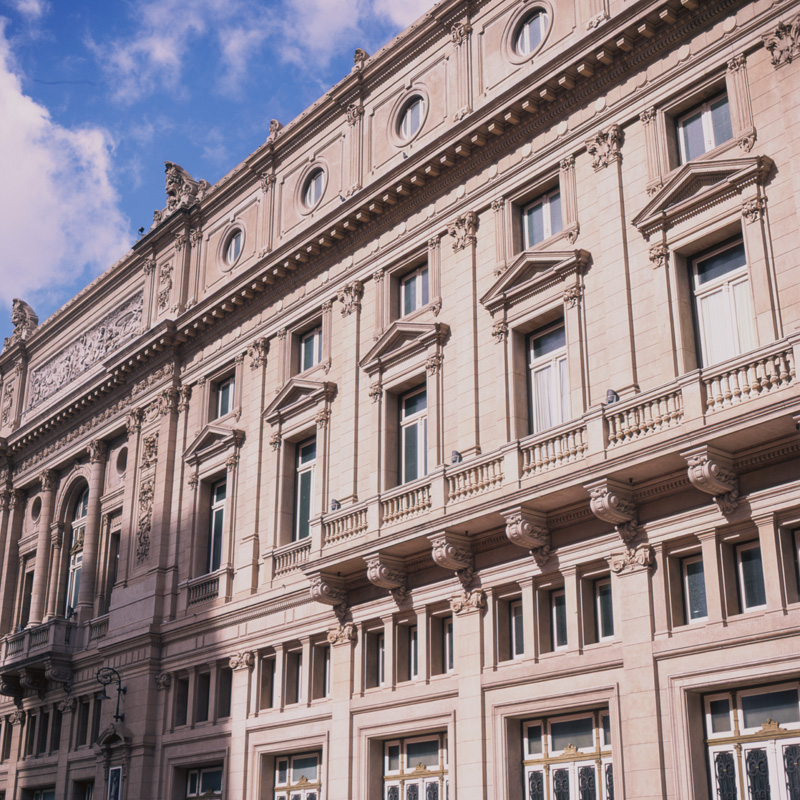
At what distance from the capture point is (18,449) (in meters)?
48.9

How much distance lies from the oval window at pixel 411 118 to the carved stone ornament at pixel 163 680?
18.0 meters

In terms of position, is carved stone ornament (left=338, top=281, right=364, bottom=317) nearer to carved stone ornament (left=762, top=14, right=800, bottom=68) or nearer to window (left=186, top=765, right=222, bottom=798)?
carved stone ornament (left=762, top=14, right=800, bottom=68)

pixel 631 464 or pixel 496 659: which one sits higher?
pixel 631 464

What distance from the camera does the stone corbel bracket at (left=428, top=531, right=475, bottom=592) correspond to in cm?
2555

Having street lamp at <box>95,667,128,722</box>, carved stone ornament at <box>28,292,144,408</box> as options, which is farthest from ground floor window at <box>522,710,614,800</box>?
carved stone ornament at <box>28,292,144,408</box>

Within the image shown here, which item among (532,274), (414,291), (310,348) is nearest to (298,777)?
(310,348)

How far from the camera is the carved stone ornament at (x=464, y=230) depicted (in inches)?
1159

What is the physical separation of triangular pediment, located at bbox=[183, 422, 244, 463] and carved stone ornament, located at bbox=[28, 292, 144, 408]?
26.0 ft

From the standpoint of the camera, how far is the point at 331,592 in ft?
95.4

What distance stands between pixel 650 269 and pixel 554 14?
8671mm

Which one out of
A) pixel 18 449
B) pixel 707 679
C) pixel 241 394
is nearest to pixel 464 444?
pixel 707 679

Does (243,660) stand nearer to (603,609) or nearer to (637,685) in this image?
(603,609)

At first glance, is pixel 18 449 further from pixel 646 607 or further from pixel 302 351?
pixel 646 607

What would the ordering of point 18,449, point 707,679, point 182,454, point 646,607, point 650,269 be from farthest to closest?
point 18,449 < point 182,454 < point 650,269 < point 646,607 < point 707,679
